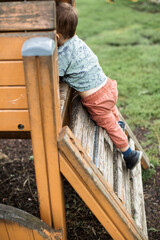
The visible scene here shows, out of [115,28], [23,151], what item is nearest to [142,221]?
[23,151]

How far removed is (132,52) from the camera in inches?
241

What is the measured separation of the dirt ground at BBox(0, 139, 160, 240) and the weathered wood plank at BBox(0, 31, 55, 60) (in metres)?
1.63

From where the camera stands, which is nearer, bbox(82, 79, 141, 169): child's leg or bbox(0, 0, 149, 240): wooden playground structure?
bbox(0, 0, 149, 240): wooden playground structure

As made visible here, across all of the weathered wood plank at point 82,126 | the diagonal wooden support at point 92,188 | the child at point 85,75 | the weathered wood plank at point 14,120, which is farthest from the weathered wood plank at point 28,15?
the weathered wood plank at point 82,126

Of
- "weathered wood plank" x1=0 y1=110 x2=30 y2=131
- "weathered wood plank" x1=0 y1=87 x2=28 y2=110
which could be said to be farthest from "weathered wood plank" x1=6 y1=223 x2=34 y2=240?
"weathered wood plank" x1=0 y1=87 x2=28 y2=110

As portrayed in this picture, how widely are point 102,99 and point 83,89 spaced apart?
0.53 ft

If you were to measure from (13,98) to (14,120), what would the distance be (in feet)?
0.40

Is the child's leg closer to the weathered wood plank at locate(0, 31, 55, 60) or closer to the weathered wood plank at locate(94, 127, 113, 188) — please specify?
the weathered wood plank at locate(94, 127, 113, 188)

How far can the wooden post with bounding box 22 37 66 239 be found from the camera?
1.38m

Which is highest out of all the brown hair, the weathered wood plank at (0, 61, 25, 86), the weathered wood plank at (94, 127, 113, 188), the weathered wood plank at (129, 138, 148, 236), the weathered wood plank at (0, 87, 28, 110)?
the brown hair

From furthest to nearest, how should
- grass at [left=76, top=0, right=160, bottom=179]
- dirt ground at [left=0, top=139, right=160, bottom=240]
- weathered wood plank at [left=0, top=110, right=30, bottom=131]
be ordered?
grass at [left=76, top=0, right=160, bottom=179] < dirt ground at [left=0, top=139, right=160, bottom=240] < weathered wood plank at [left=0, top=110, right=30, bottom=131]

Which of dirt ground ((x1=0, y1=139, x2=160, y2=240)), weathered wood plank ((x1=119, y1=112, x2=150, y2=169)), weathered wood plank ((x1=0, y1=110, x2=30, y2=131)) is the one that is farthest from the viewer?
weathered wood plank ((x1=119, y1=112, x2=150, y2=169))

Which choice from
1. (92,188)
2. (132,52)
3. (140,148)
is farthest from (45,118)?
(132,52)

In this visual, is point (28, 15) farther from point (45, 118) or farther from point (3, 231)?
point (3, 231)
